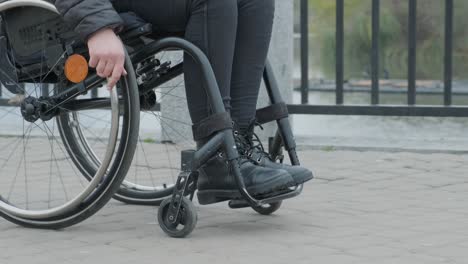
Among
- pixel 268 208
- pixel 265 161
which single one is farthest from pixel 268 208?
pixel 265 161

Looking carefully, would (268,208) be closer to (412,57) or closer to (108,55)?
(108,55)

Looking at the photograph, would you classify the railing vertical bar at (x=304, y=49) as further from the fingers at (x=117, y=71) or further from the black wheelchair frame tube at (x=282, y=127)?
the fingers at (x=117, y=71)

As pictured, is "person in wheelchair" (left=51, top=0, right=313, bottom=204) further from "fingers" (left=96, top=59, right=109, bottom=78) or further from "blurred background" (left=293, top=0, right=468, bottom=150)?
"blurred background" (left=293, top=0, right=468, bottom=150)

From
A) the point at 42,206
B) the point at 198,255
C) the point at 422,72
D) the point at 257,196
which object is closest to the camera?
the point at 198,255

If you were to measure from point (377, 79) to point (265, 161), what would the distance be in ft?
9.18

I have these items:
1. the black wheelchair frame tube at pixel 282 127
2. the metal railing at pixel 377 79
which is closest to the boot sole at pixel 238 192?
the black wheelchair frame tube at pixel 282 127

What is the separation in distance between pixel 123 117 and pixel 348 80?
23.8 ft

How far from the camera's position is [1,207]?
4188 millimetres

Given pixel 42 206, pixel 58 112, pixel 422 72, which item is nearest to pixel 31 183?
pixel 42 206

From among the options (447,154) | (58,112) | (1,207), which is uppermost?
(58,112)

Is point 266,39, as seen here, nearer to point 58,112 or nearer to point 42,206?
point 58,112

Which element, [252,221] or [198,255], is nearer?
[198,255]

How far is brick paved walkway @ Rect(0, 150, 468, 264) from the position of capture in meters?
3.61

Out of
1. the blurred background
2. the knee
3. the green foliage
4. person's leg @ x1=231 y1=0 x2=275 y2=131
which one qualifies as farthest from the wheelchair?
the green foliage
